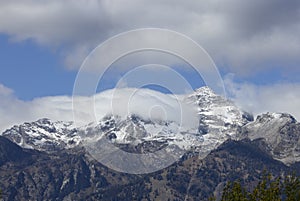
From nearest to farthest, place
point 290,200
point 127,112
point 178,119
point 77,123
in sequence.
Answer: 1. point 290,200
2. point 77,123
3. point 178,119
4. point 127,112

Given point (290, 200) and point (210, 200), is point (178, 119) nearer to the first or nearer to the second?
point (210, 200)

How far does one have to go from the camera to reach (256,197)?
89.9 meters

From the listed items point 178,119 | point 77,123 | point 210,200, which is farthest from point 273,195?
point 77,123

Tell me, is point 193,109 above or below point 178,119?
above

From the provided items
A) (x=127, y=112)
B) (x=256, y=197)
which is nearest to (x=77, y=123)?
(x=127, y=112)

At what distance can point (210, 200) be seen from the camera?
92.4 m

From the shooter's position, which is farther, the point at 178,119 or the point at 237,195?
the point at 178,119

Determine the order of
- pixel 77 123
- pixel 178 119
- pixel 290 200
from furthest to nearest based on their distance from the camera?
pixel 178 119 < pixel 77 123 < pixel 290 200

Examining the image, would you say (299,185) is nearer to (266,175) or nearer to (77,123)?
(266,175)

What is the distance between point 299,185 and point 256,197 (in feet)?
21.7

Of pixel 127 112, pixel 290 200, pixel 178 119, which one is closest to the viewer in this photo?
pixel 290 200

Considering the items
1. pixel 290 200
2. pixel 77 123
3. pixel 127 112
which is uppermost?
pixel 127 112

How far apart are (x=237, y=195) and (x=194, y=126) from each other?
20381 millimetres

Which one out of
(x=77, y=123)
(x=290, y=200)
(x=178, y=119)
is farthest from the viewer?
(x=178, y=119)
